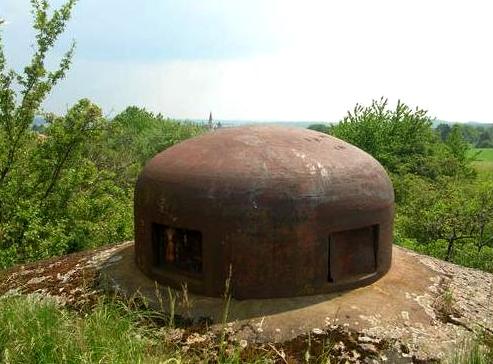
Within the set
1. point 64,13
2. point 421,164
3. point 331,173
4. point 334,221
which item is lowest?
point 421,164

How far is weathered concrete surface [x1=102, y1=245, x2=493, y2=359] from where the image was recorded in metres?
5.24

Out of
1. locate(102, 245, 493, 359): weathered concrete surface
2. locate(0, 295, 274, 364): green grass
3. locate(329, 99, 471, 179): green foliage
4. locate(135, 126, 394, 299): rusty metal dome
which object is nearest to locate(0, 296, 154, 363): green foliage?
locate(0, 295, 274, 364): green grass

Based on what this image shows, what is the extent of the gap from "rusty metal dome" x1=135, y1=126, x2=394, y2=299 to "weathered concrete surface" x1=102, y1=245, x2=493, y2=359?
184mm

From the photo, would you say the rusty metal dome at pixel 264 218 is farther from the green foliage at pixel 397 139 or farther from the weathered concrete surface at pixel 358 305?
the green foliage at pixel 397 139

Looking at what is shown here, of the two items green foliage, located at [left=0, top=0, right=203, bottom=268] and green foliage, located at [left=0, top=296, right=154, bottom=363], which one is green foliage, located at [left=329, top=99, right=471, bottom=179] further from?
green foliage, located at [left=0, top=296, right=154, bottom=363]

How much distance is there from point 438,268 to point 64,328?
5.83m

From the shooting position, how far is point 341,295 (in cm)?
596

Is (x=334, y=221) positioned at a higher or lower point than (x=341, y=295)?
higher

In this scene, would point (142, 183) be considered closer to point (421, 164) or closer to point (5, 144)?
point (5, 144)

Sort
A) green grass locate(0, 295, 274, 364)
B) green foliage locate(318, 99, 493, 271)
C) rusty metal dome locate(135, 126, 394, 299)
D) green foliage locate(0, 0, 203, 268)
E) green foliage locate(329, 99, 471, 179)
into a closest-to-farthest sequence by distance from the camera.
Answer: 1. green grass locate(0, 295, 274, 364)
2. rusty metal dome locate(135, 126, 394, 299)
3. green foliage locate(0, 0, 203, 268)
4. green foliage locate(318, 99, 493, 271)
5. green foliage locate(329, 99, 471, 179)

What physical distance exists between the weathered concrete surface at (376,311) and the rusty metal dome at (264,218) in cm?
18

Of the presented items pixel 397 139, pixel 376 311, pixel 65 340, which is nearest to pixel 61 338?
pixel 65 340

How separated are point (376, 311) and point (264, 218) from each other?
1.68 metres

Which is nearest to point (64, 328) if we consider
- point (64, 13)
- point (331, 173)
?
point (331, 173)
